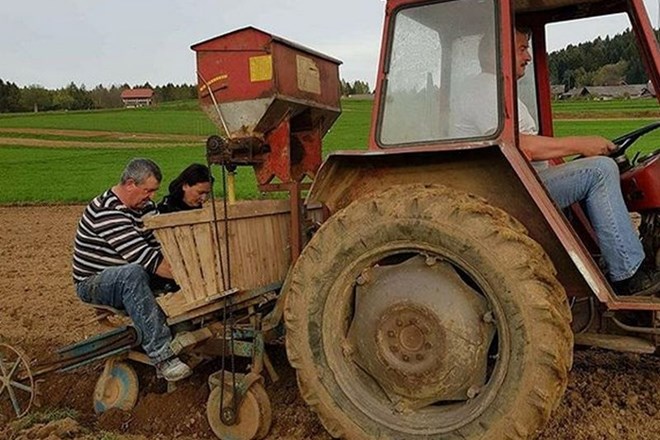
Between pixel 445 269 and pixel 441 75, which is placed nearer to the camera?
pixel 445 269

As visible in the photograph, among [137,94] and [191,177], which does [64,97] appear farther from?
[191,177]

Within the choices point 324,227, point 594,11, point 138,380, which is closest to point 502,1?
point 594,11

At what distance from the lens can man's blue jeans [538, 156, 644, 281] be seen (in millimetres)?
3379

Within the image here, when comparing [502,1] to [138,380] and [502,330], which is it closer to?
[502,330]

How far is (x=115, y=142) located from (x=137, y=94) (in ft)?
186

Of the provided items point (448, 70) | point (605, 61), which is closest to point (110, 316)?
point (448, 70)

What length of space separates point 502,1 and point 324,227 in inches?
53.0

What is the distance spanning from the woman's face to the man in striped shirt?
386mm

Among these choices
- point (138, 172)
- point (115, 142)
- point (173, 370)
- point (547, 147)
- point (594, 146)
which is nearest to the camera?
point (547, 147)

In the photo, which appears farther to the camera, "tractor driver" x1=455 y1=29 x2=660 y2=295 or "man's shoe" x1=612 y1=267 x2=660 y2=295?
"man's shoe" x1=612 y1=267 x2=660 y2=295

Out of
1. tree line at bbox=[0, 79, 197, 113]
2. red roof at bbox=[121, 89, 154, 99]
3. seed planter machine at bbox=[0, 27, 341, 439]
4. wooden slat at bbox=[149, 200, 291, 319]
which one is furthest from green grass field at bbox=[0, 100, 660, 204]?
red roof at bbox=[121, 89, 154, 99]

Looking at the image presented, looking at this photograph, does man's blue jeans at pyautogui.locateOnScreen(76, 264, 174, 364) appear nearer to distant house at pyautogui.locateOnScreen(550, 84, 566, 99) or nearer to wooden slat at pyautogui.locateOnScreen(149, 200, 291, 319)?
wooden slat at pyautogui.locateOnScreen(149, 200, 291, 319)

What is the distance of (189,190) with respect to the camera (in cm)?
532

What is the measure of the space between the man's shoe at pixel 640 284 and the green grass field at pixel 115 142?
2435 mm
